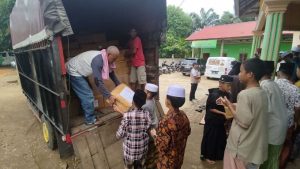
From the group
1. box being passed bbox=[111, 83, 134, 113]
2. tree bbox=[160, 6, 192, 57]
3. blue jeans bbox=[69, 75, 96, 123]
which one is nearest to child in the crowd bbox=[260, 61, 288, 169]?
box being passed bbox=[111, 83, 134, 113]

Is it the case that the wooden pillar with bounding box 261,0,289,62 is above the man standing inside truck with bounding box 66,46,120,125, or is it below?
above

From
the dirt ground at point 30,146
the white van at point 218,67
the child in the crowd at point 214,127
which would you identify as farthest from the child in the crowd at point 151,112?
the white van at point 218,67

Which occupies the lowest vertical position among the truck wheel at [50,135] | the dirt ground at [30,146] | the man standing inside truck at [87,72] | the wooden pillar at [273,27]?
the dirt ground at [30,146]

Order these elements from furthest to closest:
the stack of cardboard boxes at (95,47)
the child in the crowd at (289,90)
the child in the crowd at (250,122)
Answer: the stack of cardboard boxes at (95,47)
the child in the crowd at (289,90)
the child in the crowd at (250,122)

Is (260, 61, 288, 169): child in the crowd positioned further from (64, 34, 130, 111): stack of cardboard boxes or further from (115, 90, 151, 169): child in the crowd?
(64, 34, 130, 111): stack of cardboard boxes

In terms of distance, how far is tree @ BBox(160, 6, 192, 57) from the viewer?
28891 millimetres

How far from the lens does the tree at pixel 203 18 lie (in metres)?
37.9

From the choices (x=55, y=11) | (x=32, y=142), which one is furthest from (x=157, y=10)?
(x=32, y=142)

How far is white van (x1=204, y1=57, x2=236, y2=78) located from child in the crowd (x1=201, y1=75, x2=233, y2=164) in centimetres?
1104

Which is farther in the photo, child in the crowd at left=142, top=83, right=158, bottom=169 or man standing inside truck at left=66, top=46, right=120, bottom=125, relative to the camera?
man standing inside truck at left=66, top=46, right=120, bottom=125

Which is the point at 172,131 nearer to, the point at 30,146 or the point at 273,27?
the point at 273,27

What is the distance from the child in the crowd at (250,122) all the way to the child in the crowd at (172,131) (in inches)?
22.7

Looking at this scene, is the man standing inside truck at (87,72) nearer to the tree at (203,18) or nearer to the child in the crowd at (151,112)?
the child in the crowd at (151,112)

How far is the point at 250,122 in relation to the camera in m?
2.34
